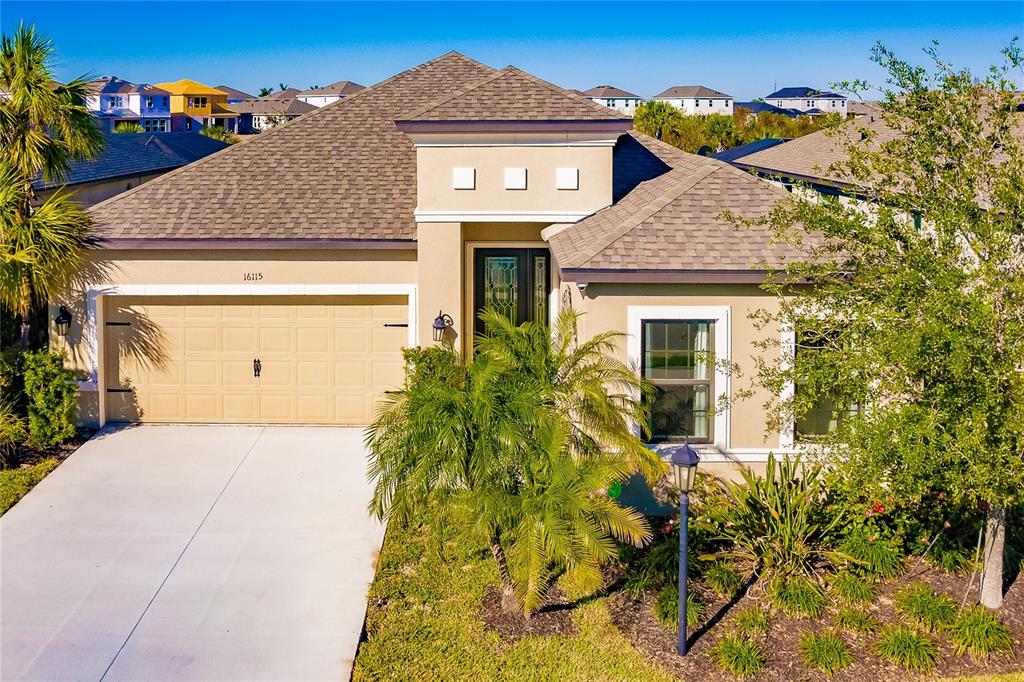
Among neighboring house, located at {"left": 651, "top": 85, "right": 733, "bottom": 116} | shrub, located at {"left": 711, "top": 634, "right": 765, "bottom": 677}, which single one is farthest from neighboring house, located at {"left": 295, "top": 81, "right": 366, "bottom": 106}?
shrub, located at {"left": 711, "top": 634, "right": 765, "bottom": 677}

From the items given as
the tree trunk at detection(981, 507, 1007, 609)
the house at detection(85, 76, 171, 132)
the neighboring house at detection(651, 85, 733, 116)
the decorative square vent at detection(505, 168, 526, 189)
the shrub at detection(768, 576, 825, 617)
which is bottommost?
the shrub at detection(768, 576, 825, 617)

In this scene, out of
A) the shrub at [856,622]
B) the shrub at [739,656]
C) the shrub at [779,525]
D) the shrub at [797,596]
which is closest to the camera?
the shrub at [739,656]

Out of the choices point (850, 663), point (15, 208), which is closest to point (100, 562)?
point (15, 208)

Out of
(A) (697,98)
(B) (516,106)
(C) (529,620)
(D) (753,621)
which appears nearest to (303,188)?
(B) (516,106)

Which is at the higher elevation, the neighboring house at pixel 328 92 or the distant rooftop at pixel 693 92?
the distant rooftop at pixel 693 92

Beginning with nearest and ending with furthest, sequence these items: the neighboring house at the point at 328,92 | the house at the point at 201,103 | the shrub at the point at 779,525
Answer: the shrub at the point at 779,525 < the house at the point at 201,103 < the neighboring house at the point at 328,92

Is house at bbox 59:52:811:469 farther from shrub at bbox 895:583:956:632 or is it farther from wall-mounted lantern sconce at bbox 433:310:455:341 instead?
shrub at bbox 895:583:956:632

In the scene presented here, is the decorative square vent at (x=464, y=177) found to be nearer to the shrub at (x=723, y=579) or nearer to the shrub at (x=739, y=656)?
the shrub at (x=723, y=579)

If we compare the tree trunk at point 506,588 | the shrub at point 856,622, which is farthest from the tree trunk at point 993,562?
the tree trunk at point 506,588
